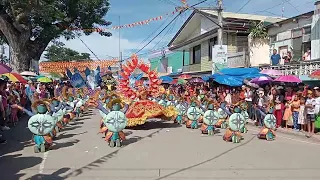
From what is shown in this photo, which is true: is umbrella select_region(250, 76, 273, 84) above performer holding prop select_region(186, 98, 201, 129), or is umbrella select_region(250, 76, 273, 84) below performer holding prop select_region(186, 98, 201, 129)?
above

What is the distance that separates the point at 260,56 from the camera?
19859 mm

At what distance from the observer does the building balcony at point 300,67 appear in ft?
43.4

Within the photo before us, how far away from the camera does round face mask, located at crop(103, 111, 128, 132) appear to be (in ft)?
28.1

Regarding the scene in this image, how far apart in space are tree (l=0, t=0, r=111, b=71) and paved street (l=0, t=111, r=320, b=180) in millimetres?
11636

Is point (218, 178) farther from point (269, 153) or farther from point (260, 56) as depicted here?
point (260, 56)

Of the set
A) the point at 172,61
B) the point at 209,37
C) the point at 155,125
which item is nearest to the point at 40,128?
the point at 155,125

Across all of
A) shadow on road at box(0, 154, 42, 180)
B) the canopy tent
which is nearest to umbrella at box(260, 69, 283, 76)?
the canopy tent

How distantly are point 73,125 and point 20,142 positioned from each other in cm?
386

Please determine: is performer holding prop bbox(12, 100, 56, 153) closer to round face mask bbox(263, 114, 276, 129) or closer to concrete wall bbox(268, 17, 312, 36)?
round face mask bbox(263, 114, 276, 129)

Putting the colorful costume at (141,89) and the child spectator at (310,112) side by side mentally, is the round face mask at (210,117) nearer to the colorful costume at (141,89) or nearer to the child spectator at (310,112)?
the colorful costume at (141,89)

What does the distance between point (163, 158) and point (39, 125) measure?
10.2 ft

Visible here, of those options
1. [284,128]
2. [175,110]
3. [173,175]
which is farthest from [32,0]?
[173,175]

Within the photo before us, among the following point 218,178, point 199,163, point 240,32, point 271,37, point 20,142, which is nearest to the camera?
point 218,178

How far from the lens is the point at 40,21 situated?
24281 mm
